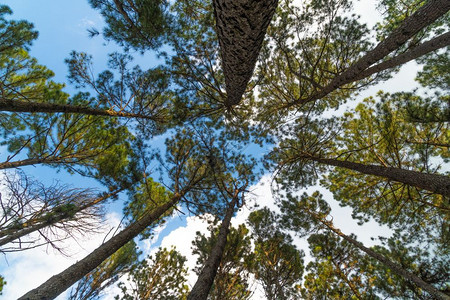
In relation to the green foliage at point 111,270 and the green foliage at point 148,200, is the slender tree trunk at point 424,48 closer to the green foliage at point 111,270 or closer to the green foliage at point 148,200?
the green foliage at point 148,200

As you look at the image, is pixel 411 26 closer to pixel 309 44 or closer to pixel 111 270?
pixel 309 44

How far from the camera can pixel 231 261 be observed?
6430 mm

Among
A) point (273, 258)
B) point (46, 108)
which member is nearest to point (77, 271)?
point (46, 108)

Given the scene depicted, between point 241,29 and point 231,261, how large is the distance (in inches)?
273

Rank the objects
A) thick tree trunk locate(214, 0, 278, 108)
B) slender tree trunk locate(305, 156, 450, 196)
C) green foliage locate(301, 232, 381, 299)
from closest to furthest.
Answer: thick tree trunk locate(214, 0, 278, 108) → slender tree trunk locate(305, 156, 450, 196) → green foliage locate(301, 232, 381, 299)

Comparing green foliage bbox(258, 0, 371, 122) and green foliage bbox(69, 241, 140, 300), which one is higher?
green foliage bbox(258, 0, 371, 122)

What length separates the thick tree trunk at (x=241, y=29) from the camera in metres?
2.18

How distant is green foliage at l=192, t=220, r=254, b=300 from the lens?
548 cm

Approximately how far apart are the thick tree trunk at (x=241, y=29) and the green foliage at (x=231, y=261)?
5.84m

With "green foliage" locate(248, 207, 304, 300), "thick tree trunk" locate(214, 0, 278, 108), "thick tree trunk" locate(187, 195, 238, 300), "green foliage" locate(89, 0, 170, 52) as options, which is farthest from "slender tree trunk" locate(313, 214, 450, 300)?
"green foliage" locate(89, 0, 170, 52)

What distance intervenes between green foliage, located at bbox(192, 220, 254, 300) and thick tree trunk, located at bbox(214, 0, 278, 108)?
5.84 metres

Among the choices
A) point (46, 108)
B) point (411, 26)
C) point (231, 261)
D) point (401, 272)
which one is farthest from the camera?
point (231, 261)

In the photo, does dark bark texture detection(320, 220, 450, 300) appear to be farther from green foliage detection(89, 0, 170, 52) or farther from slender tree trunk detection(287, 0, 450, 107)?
green foliage detection(89, 0, 170, 52)

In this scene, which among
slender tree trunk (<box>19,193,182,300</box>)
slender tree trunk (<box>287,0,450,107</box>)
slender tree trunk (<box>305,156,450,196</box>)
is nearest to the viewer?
slender tree trunk (<box>19,193,182,300</box>)
